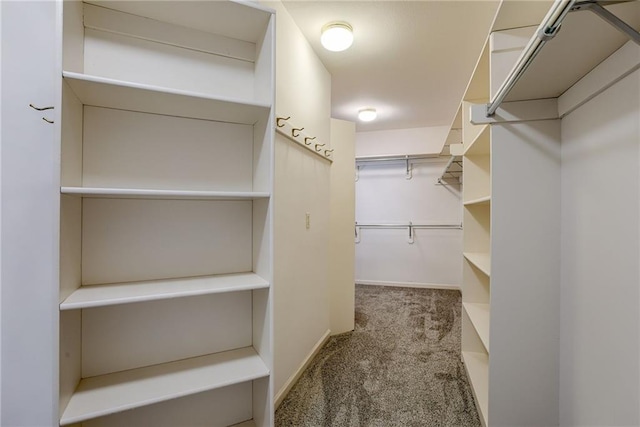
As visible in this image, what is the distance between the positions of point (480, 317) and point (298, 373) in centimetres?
133

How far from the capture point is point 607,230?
43.8 inches

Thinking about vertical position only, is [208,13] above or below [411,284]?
above

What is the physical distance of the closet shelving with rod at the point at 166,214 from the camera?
110 cm

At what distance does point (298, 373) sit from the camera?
7.15ft

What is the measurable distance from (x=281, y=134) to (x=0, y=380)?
5.30ft

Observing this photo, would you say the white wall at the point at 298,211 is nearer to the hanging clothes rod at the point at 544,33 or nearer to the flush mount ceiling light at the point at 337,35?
the flush mount ceiling light at the point at 337,35

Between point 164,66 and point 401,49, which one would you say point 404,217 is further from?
point 164,66

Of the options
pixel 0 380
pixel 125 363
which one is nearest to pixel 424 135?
pixel 125 363

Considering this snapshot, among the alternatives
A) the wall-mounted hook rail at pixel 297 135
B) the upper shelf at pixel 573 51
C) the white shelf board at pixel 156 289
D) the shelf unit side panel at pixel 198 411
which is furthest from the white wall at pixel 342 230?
the upper shelf at pixel 573 51

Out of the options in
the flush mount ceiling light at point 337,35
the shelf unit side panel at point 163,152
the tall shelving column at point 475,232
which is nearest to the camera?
the shelf unit side panel at point 163,152

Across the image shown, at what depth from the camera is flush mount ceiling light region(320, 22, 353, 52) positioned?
2.07 metres

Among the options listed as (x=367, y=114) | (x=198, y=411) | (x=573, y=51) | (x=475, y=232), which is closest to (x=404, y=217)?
(x=367, y=114)

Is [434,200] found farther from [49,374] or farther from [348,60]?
[49,374]

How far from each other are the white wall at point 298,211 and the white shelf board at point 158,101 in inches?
19.6
